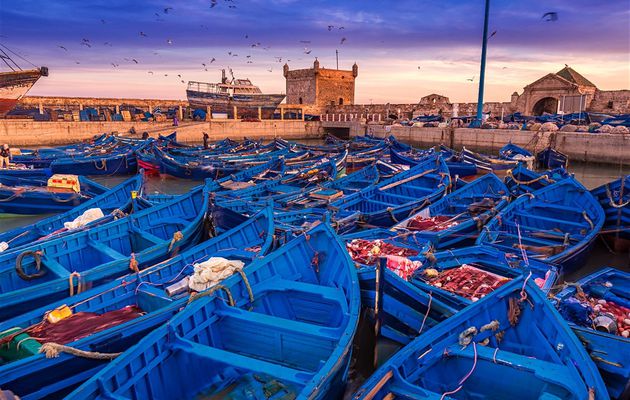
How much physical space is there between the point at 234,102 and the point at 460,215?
151 feet

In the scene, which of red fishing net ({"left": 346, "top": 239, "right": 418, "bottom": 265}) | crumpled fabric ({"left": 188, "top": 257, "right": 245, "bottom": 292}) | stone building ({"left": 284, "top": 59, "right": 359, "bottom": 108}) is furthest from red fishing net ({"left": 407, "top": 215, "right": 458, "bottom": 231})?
stone building ({"left": 284, "top": 59, "right": 359, "bottom": 108})

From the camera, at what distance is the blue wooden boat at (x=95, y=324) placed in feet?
14.5

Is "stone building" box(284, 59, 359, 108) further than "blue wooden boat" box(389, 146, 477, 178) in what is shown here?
Yes

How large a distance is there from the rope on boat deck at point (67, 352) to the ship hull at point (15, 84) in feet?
123

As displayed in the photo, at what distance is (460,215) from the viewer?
1138cm

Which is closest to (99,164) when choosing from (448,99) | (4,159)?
(4,159)

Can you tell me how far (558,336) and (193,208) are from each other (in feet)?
28.6

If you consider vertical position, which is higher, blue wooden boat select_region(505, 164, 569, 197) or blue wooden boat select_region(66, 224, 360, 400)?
blue wooden boat select_region(505, 164, 569, 197)

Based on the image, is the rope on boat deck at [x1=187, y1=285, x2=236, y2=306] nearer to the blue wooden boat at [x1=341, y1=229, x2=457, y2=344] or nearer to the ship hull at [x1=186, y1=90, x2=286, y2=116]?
the blue wooden boat at [x1=341, y1=229, x2=457, y2=344]

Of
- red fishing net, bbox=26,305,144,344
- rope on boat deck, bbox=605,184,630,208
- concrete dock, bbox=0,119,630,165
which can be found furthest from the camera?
concrete dock, bbox=0,119,630,165

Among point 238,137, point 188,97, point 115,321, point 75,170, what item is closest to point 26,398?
point 115,321

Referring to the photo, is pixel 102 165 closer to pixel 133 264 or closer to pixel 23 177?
pixel 23 177

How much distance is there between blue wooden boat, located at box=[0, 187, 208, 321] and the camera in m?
6.50

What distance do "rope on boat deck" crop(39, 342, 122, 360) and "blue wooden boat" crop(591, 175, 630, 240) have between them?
12.0 meters
